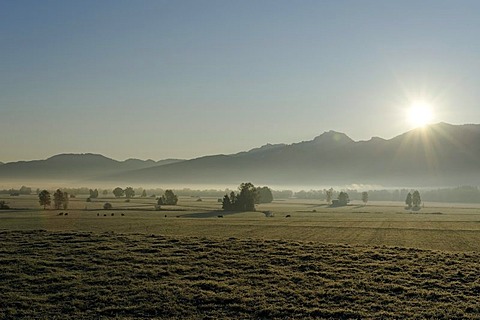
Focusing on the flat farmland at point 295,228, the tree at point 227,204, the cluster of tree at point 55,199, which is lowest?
the flat farmland at point 295,228

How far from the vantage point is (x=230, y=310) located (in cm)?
2380

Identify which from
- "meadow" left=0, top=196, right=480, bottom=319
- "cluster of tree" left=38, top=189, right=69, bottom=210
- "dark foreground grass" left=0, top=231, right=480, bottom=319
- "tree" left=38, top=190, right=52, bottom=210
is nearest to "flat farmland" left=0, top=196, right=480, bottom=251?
"meadow" left=0, top=196, right=480, bottom=319

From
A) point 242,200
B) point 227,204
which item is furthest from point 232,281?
point 242,200

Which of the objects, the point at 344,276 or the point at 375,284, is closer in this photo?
the point at 375,284

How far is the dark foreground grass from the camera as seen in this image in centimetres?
2364

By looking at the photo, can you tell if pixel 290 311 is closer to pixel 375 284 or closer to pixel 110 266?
pixel 375 284

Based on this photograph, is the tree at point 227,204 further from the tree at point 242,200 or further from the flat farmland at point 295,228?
the flat farmland at point 295,228

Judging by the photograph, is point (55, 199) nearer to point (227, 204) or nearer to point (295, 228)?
point (227, 204)

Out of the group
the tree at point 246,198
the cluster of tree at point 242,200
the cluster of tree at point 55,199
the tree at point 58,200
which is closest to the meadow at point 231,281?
the cluster of tree at point 242,200

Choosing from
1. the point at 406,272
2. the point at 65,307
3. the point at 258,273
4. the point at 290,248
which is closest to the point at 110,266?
the point at 65,307

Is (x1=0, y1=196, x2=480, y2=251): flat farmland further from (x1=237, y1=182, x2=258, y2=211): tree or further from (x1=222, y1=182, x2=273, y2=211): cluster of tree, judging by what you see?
(x1=237, y1=182, x2=258, y2=211): tree

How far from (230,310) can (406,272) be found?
44.6ft

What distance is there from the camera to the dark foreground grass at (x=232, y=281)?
2364 centimetres

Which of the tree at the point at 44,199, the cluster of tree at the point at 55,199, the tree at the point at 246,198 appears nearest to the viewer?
the tree at the point at 44,199
